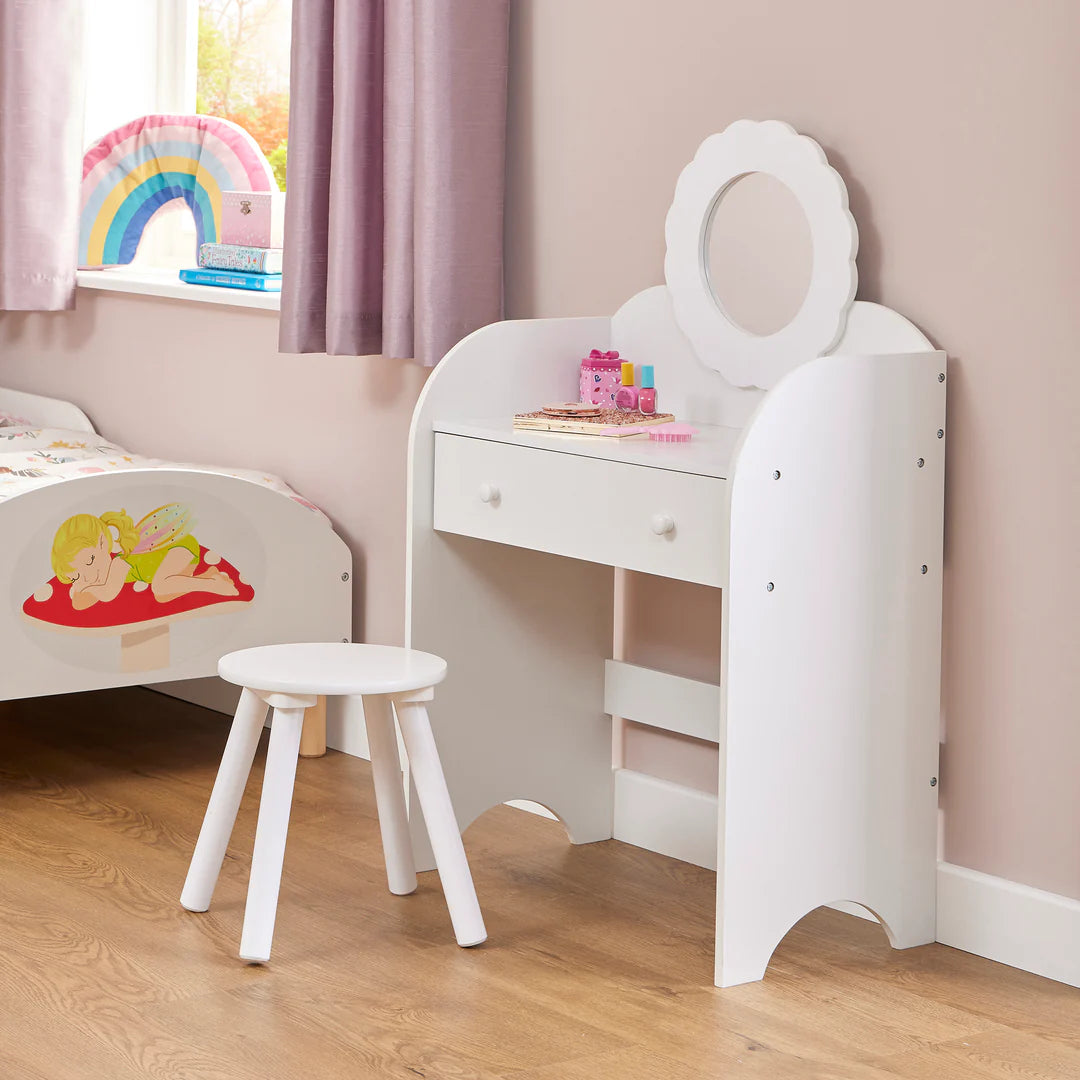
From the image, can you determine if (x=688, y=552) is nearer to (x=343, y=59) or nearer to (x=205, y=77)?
(x=343, y=59)

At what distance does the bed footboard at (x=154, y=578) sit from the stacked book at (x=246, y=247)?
1.80 ft

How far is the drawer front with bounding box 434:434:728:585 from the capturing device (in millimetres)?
1927

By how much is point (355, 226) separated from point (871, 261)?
89cm

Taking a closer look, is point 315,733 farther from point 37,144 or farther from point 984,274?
point 984,274

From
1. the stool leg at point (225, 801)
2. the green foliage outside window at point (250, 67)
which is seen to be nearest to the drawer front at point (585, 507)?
the stool leg at point (225, 801)

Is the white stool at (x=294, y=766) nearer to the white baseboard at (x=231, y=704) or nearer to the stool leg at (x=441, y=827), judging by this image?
the stool leg at (x=441, y=827)

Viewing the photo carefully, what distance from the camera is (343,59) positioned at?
8.59 ft

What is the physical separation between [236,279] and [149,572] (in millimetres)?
744

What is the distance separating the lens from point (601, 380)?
92.0 inches

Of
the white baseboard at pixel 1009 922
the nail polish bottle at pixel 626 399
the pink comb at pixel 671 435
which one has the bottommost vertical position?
the white baseboard at pixel 1009 922

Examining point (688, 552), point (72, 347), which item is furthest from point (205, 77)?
point (688, 552)

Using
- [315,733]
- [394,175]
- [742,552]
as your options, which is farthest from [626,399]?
[315,733]

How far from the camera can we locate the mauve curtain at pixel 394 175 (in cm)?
251

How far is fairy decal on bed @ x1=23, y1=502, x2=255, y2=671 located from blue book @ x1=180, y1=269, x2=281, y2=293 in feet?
1.98
